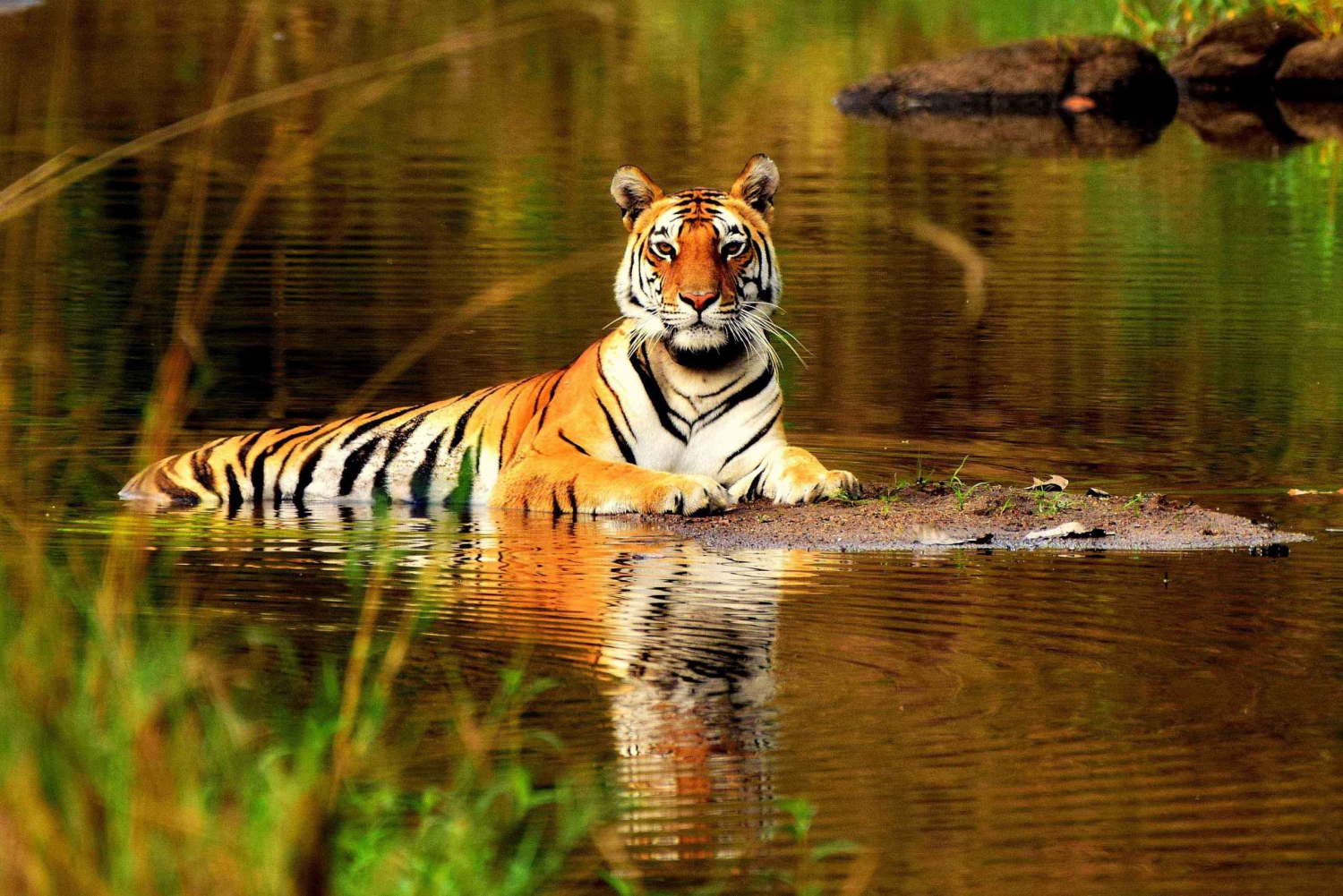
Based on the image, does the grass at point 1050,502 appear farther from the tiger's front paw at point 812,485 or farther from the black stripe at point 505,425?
the black stripe at point 505,425

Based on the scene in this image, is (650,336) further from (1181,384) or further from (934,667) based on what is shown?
(1181,384)

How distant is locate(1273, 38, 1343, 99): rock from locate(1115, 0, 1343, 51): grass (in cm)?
28

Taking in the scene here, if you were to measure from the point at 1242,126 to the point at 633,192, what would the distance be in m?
16.8

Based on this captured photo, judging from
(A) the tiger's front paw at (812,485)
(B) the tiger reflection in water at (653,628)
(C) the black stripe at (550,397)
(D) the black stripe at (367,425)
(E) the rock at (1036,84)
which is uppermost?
(E) the rock at (1036,84)

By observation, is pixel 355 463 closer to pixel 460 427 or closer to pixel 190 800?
pixel 460 427

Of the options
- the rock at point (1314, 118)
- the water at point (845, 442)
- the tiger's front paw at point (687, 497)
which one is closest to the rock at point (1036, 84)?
the rock at point (1314, 118)

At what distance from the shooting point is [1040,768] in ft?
15.6

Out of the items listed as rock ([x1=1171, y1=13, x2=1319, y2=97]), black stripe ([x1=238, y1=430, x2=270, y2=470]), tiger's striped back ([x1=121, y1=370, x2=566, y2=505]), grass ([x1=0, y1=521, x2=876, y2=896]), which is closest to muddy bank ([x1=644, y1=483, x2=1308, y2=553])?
tiger's striped back ([x1=121, y1=370, x2=566, y2=505])

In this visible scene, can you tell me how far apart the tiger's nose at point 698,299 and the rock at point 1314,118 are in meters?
16.2

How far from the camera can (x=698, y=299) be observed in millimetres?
7840

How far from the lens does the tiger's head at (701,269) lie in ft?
25.9

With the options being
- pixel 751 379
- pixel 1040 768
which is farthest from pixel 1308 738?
pixel 751 379

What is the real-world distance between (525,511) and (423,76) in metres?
22.1

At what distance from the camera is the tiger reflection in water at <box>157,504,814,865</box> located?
4.43 m
